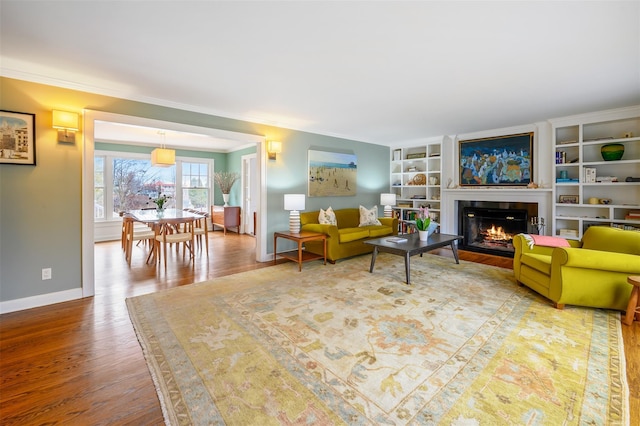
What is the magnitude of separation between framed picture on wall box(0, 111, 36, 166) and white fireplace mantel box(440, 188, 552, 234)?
6.60 meters

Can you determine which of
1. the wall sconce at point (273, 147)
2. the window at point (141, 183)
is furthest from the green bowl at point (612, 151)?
the window at point (141, 183)

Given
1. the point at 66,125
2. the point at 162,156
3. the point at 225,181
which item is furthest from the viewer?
the point at 225,181

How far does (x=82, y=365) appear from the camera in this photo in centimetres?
200

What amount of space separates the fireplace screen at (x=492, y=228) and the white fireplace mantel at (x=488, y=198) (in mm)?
220

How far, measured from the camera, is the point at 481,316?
272 cm

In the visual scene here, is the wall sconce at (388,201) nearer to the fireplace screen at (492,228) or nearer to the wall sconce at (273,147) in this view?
the fireplace screen at (492,228)

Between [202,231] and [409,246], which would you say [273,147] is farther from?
[409,246]

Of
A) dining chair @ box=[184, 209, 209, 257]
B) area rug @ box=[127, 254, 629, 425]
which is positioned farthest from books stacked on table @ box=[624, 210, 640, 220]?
dining chair @ box=[184, 209, 209, 257]

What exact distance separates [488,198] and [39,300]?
6.93 meters

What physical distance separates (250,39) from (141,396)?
2639 millimetres

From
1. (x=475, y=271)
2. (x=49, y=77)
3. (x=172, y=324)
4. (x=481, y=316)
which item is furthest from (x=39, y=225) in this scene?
(x=475, y=271)

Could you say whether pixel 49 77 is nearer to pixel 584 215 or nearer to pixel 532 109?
pixel 532 109

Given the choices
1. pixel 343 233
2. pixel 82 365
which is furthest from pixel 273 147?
pixel 82 365

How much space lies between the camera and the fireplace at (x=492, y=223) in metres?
5.32
